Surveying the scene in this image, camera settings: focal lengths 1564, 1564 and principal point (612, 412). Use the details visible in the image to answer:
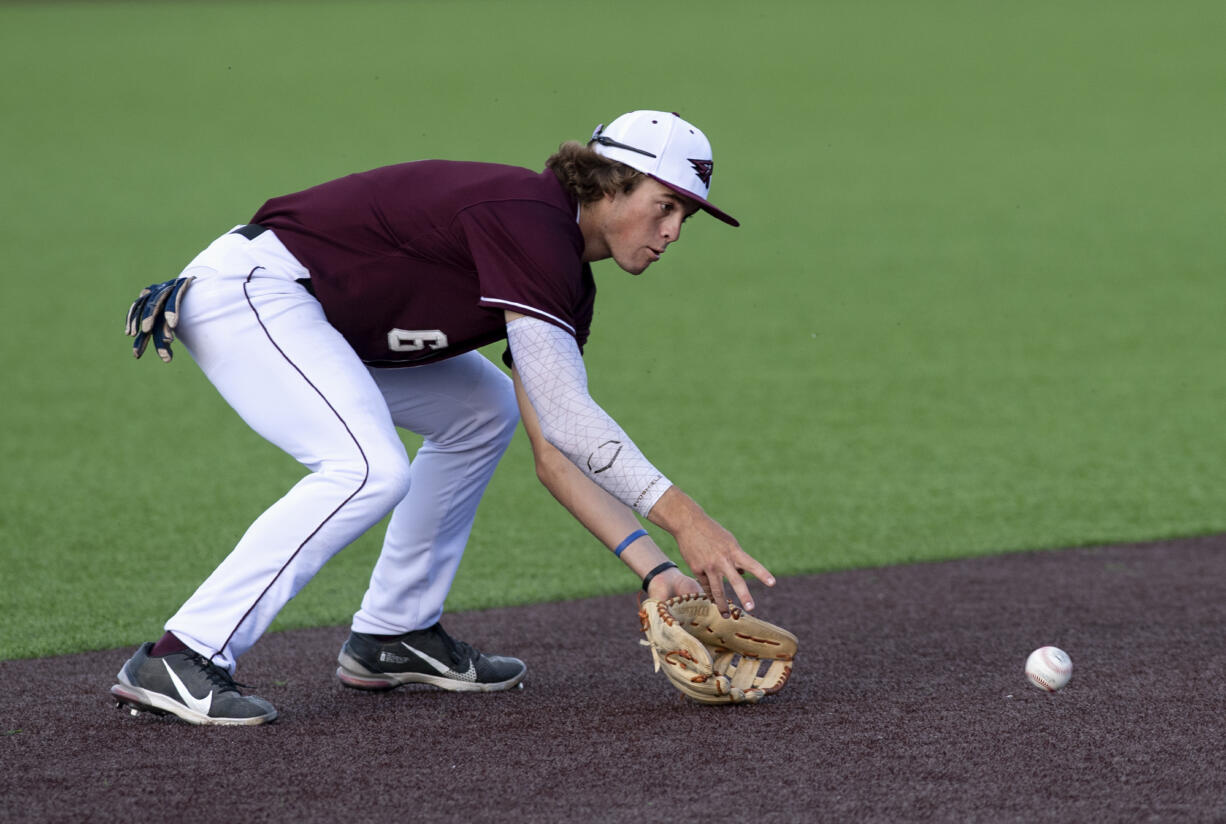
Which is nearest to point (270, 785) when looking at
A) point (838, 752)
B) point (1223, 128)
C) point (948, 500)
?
point (838, 752)

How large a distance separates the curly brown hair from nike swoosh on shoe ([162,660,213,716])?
1608 millimetres

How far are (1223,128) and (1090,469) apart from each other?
52.8 ft

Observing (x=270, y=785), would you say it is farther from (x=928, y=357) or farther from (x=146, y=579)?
(x=928, y=357)

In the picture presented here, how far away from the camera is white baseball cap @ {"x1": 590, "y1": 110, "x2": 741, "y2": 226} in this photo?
3.94 meters

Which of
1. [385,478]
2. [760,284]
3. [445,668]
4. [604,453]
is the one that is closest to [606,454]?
[604,453]

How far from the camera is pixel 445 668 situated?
4.58 meters

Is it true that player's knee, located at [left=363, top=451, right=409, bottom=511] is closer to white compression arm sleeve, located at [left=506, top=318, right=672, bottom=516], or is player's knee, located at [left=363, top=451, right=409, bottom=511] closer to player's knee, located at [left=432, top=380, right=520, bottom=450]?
white compression arm sleeve, located at [left=506, top=318, right=672, bottom=516]

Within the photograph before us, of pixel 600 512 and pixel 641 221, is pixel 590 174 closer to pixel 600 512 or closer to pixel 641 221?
pixel 641 221

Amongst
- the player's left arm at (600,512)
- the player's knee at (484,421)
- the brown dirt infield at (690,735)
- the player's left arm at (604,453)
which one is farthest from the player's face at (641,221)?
the brown dirt infield at (690,735)

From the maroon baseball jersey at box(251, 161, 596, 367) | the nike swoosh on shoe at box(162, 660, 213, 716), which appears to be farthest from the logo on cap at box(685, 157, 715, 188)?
the nike swoosh on shoe at box(162, 660, 213, 716)

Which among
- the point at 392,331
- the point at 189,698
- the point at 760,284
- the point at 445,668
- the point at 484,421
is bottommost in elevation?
the point at 760,284

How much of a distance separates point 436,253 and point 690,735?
1.41 m

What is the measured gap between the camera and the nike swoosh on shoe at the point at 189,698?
13.2 feet

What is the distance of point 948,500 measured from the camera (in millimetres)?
7117
